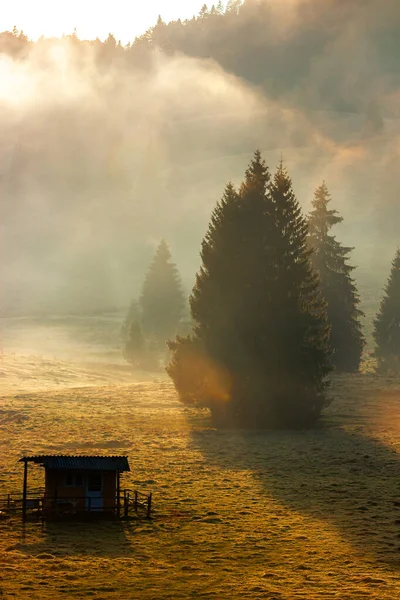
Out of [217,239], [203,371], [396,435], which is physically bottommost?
[396,435]

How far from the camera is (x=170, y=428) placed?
60.5 metres

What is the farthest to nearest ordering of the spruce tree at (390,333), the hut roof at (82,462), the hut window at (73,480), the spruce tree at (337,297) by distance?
1. the spruce tree at (390,333)
2. the spruce tree at (337,297)
3. the hut window at (73,480)
4. the hut roof at (82,462)

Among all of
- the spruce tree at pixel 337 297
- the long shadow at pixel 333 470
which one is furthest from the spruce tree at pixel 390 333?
the long shadow at pixel 333 470

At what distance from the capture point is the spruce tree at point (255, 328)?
61406mm

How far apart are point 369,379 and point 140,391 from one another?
22.5 metres

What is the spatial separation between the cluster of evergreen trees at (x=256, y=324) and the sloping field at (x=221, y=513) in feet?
9.00

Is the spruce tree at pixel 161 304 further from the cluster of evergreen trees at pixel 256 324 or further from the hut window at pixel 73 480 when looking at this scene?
the hut window at pixel 73 480

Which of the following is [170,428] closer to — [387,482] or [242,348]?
[242,348]

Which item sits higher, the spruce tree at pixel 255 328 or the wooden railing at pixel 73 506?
the spruce tree at pixel 255 328

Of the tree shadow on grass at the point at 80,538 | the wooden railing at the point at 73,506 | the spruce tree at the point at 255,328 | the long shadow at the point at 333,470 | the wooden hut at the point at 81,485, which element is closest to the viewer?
the tree shadow on grass at the point at 80,538

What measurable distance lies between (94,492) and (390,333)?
59.5 m

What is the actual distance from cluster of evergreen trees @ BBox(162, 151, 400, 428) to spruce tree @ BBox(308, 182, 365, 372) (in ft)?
58.4

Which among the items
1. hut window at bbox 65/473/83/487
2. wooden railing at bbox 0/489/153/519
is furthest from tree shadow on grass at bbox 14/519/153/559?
hut window at bbox 65/473/83/487

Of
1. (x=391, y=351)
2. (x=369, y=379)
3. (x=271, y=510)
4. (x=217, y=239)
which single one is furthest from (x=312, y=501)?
(x=391, y=351)
